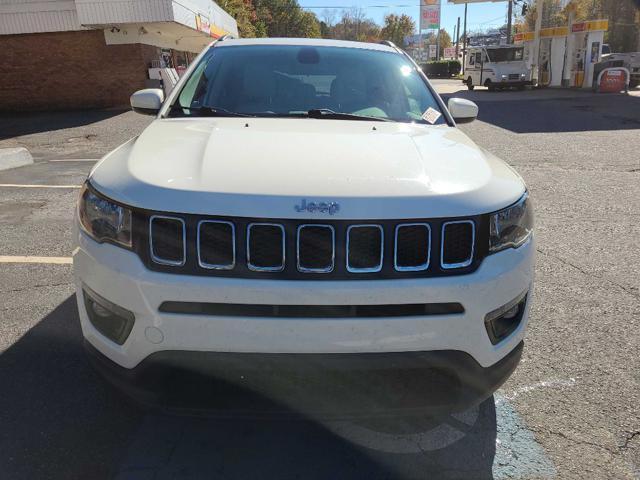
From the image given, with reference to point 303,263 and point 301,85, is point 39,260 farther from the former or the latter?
point 303,263

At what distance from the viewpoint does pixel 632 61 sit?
94.0 ft

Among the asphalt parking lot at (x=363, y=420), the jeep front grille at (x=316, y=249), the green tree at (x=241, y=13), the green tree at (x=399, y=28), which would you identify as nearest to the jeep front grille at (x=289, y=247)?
the jeep front grille at (x=316, y=249)

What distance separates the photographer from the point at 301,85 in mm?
3697

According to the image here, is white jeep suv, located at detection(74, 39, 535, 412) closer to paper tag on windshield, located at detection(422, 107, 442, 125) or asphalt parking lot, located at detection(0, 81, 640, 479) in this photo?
asphalt parking lot, located at detection(0, 81, 640, 479)

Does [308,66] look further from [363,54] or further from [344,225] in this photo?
[344,225]

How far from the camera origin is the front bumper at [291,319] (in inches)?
80.8

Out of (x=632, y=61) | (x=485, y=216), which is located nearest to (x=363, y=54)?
(x=485, y=216)

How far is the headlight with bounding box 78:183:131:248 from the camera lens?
2.21 m

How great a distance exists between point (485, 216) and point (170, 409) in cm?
143

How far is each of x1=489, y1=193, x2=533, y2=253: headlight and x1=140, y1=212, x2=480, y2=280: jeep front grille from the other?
260 mm

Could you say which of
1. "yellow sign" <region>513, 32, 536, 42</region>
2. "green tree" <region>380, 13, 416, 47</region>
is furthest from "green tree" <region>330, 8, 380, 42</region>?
"yellow sign" <region>513, 32, 536, 42</region>

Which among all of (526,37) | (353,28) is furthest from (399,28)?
(526,37)

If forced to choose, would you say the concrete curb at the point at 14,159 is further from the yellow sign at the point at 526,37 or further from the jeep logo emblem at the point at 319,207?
the yellow sign at the point at 526,37

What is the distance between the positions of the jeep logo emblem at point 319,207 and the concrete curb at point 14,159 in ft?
29.2
